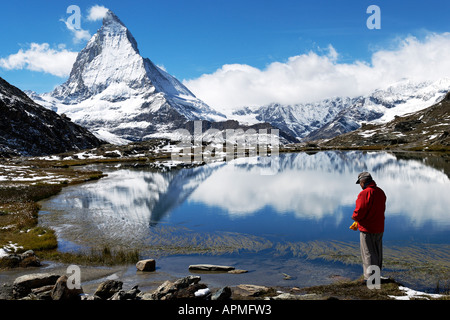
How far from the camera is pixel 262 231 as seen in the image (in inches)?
1297

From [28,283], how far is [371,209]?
1561 cm

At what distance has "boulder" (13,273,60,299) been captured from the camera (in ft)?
50.8

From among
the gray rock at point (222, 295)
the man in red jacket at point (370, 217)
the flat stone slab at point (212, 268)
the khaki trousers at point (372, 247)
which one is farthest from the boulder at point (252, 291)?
the man in red jacket at point (370, 217)

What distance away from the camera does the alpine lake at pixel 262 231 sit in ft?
68.6

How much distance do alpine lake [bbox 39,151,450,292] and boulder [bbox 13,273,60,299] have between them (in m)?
4.31

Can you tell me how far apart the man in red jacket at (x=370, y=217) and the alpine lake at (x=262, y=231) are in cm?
364

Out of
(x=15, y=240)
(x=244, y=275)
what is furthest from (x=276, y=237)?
(x=15, y=240)

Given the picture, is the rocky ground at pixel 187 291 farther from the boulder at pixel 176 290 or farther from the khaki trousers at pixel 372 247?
the khaki trousers at pixel 372 247

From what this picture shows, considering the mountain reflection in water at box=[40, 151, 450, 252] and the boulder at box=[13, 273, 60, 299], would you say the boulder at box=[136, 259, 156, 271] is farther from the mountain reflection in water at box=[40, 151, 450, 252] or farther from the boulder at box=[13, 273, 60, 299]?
the mountain reflection in water at box=[40, 151, 450, 252]

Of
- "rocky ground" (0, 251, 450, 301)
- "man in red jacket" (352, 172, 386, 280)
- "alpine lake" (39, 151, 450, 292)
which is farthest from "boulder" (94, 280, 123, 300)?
"man in red jacket" (352, 172, 386, 280)

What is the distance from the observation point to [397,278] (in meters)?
18.5

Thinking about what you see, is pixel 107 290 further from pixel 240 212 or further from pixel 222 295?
pixel 240 212
